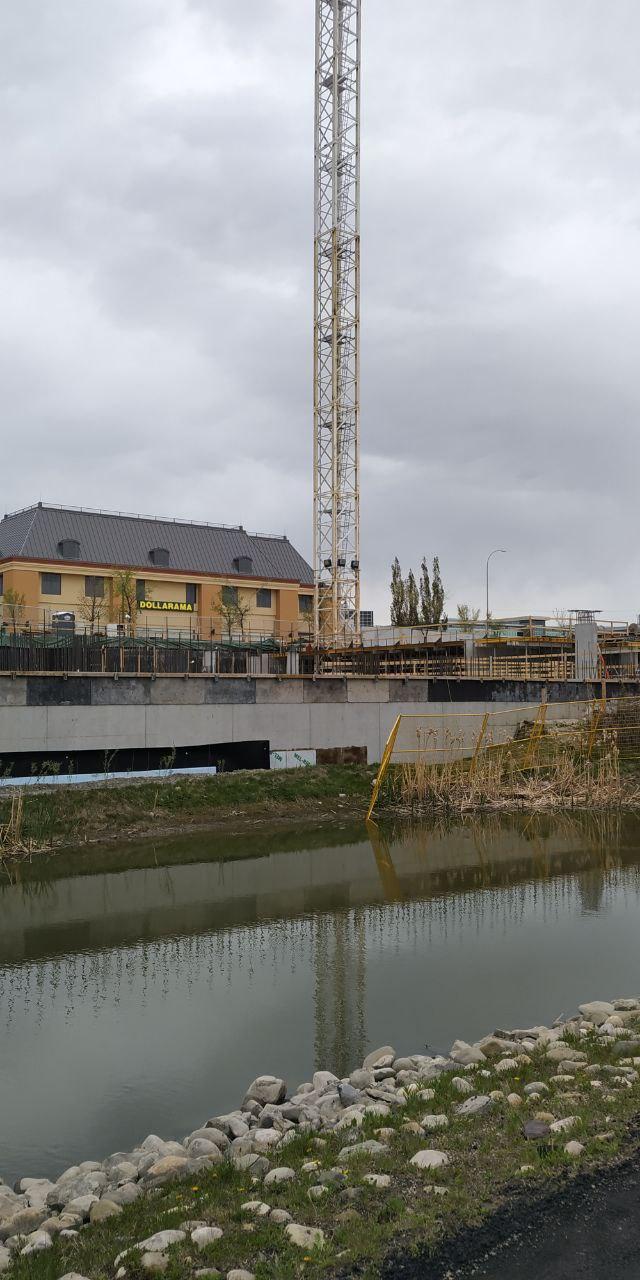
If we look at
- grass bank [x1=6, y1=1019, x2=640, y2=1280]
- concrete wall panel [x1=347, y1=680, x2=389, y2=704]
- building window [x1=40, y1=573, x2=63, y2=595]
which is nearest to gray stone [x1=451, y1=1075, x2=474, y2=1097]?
grass bank [x1=6, y1=1019, x2=640, y2=1280]

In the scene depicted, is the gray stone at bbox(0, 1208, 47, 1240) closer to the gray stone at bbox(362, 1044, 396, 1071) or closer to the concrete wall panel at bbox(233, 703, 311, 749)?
the gray stone at bbox(362, 1044, 396, 1071)

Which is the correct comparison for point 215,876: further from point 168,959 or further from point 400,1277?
point 400,1277

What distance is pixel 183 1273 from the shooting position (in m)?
5.82

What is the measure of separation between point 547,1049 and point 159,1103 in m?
4.14

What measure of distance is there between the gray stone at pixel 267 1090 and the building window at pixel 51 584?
200 ft

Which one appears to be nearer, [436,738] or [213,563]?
[436,738]

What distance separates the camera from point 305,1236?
239 inches

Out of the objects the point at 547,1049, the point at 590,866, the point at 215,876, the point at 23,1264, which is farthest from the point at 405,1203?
the point at 590,866

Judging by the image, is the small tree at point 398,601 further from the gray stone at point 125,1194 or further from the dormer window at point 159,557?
the gray stone at point 125,1194

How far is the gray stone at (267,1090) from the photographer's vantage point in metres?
9.27

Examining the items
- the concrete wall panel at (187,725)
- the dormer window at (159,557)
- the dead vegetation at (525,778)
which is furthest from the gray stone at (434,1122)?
the dormer window at (159,557)

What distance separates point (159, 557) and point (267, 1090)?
6527 centimetres

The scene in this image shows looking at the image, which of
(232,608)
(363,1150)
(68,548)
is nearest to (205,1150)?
(363,1150)

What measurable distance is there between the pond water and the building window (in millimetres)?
46054
